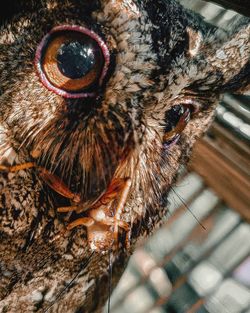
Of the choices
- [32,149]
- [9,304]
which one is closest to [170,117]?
[32,149]

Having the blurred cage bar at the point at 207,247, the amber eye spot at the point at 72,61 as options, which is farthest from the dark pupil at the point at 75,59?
the blurred cage bar at the point at 207,247

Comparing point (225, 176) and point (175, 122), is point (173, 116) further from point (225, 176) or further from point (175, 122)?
point (225, 176)

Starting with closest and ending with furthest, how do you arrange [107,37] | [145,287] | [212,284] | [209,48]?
[107,37] < [209,48] < [145,287] < [212,284]

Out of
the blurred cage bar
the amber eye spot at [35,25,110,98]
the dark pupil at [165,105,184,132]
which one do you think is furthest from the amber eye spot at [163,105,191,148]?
the blurred cage bar

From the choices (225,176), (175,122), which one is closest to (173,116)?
(175,122)

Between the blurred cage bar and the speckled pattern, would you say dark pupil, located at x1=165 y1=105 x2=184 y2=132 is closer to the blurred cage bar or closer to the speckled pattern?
the speckled pattern

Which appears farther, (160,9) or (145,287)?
(145,287)

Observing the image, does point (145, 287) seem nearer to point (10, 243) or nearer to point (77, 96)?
point (10, 243)
